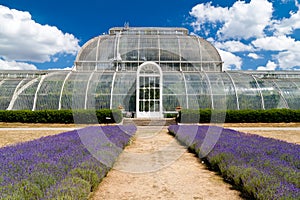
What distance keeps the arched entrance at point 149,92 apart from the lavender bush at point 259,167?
16.3 metres

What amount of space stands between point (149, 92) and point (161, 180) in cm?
2049

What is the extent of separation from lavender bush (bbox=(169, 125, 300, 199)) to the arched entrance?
53.4 ft

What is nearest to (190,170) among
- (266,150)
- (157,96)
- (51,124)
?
(266,150)

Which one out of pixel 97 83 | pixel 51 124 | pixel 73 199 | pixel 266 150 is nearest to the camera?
pixel 73 199

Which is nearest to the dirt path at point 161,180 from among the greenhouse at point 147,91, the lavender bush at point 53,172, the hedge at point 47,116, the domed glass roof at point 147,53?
the lavender bush at point 53,172

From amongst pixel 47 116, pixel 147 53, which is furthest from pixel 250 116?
pixel 47 116

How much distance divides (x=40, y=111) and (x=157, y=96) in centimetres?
1137

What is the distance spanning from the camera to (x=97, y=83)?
2716cm

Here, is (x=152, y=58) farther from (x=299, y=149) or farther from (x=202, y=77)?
(x=299, y=149)

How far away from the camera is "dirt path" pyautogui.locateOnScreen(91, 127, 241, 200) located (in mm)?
6294

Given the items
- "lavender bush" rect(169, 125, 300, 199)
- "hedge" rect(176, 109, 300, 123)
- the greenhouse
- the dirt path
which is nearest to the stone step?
"hedge" rect(176, 109, 300, 123)

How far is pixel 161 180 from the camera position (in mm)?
7555

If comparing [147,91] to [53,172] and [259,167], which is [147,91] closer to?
[259,167]

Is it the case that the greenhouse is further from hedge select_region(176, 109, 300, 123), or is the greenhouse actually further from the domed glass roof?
the domed glass roof
